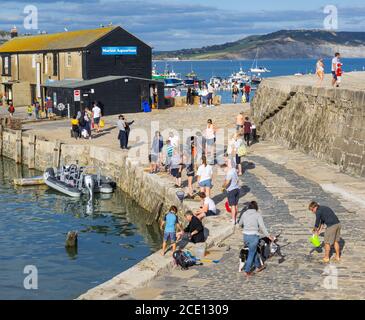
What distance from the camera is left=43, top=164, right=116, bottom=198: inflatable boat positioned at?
28781 mm

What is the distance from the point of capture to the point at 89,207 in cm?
2703

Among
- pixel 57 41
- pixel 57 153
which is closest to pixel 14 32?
pixel 57 41

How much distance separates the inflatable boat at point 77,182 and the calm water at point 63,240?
43 centimetres

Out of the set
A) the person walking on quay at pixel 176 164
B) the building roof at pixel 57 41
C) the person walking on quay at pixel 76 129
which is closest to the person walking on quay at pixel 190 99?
the building roof at pixel 57 41

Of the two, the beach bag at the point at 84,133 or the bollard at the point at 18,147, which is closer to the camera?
the beach bag at the point at 84,133

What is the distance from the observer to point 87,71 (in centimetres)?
4762

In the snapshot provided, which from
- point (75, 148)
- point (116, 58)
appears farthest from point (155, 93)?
point (75, 148)

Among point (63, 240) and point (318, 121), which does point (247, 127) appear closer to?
point (318, 121)

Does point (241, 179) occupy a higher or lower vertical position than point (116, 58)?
lower

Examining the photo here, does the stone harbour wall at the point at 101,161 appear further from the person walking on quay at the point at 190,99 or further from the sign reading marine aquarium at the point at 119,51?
the person walking on quay at the point at 190,99

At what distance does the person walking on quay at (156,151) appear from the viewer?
24.5 m

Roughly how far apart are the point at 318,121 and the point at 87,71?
25446mm
